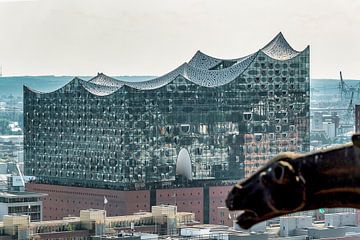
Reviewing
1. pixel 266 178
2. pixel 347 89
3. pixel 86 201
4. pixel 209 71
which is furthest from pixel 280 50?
pixel 266 178

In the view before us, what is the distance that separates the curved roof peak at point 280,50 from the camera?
2106 inches

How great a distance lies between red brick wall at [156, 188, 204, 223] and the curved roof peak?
6.35 metres

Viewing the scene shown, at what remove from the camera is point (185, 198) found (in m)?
48.5

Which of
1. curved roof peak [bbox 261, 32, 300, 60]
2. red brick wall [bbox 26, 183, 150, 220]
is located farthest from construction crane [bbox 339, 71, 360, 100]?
red brick wall [bbox 26, 183, 150, 220]

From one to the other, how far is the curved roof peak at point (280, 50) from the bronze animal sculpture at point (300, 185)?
5045cm

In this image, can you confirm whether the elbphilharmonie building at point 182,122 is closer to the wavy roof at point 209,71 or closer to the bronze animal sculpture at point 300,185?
the wavy roof at point 209,71

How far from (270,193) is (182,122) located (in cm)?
4897

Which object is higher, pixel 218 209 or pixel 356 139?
pixel 356 139

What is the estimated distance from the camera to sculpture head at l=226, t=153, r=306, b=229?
9.29 ft

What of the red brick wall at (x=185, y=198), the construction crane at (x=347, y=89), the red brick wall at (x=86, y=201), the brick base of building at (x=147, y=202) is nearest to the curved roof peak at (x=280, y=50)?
the brick base of building at (x=147, y=202)

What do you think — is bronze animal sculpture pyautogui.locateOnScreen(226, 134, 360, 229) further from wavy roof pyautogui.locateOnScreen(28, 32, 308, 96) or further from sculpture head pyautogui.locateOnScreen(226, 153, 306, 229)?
wavy roof pyautogui.locateOnScreen(28, 32, 308, 96)

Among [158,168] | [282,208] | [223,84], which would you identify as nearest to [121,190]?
[158,168]

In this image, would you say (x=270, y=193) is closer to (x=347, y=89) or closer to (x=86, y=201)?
(x=86, y=201)

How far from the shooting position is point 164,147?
51219mm
